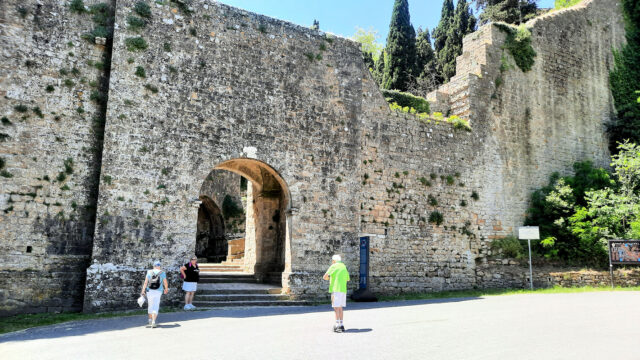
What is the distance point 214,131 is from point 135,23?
10.9 ft

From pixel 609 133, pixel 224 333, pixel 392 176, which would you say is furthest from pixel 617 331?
pixel 609 133

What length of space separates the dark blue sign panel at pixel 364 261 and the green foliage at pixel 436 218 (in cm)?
316

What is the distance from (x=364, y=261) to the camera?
1321cm

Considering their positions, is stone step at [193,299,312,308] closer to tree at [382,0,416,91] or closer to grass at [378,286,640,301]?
grass at [378,286,640,301]

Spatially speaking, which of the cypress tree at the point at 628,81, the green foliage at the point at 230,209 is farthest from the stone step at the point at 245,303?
the cypress tree at the point at 628,81

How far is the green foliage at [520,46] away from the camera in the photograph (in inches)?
727

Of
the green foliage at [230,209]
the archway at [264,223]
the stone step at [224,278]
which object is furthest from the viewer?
the green foliage at [230,209]

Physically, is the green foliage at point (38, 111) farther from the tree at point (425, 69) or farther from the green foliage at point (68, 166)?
the tree at point (425, 69)

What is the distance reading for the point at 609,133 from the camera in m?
20.9

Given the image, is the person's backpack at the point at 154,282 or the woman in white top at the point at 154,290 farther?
the person's backpack at the point at 154,282

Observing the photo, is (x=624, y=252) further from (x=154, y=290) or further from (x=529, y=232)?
(x=154, y=290)

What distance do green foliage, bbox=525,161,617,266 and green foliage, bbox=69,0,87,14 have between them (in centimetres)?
1569

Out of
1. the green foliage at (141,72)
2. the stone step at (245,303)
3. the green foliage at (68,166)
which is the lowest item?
the stone step at (245,303)

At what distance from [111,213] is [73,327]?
298cm
